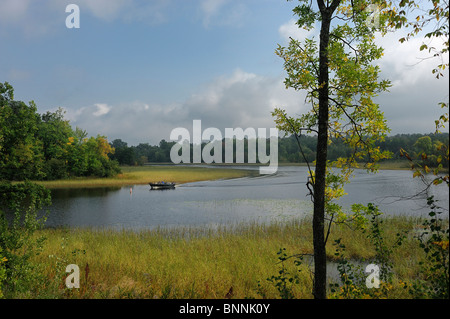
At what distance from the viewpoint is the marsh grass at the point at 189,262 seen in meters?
8.07

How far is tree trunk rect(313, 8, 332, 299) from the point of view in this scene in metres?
5.92

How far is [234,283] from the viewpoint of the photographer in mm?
8914

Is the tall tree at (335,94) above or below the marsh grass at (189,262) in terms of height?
above

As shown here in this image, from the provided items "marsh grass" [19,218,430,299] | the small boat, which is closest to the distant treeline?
the small boat

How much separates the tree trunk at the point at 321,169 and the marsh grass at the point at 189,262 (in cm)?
184

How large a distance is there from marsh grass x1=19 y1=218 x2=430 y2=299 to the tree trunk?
1.84 m

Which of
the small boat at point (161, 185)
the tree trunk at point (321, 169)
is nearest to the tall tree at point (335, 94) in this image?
the tree trunk at point (321, 169)

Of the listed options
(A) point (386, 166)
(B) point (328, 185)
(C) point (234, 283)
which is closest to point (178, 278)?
(C) point (234, 283)

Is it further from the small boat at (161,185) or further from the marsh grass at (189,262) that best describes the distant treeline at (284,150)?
the marsh grass at (189,262)

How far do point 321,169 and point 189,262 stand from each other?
666cm

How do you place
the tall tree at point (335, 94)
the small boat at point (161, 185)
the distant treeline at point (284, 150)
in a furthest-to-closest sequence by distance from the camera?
the distant treeline at point (284, 150) → the small boat at point (161, 185) → the tall tree at point (335, 94)

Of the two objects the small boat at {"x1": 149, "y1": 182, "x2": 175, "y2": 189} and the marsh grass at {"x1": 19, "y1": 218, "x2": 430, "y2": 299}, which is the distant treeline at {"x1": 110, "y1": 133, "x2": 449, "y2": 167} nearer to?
the small boat at {"x1": 149, "y1": 182, "x2": 175, "y2": 189}
